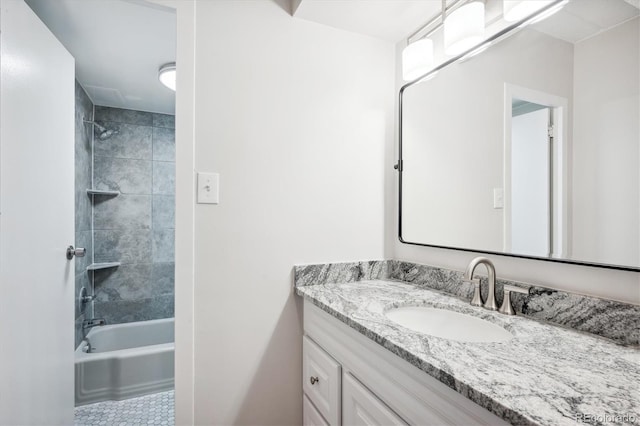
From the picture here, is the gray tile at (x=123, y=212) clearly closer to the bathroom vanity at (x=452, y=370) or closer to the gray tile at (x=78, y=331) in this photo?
the gray tile at (x=78, y=331)

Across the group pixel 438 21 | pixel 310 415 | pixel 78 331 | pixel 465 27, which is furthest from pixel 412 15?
pixel 78 331

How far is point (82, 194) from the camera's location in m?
2.20

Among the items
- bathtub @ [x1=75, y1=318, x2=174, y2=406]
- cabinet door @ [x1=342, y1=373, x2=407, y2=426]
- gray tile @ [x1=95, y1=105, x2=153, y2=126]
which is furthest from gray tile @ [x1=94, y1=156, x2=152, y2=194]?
cabinet door @ [x1=342, y1=373, x2=407, y2=426]

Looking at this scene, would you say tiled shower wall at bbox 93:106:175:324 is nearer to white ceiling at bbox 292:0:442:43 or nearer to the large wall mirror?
white ceiling at bbox 292:0:442:43

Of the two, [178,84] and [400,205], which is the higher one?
[178,84]

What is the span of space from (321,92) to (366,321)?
3.22 feet

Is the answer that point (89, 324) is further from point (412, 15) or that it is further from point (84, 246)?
point (412, 15)

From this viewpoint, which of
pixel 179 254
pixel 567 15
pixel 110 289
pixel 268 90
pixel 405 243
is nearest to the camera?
pixel 567 15

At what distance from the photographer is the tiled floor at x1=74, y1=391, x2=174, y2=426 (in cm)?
173

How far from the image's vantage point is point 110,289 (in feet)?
8.21

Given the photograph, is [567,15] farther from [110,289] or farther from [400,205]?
[110,289]

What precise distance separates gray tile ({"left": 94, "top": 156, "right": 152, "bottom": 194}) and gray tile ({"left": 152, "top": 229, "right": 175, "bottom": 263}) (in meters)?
0.38

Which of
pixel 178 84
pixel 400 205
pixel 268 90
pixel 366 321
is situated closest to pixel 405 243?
pixel 400 205

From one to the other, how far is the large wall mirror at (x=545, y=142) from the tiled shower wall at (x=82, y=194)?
7.46 ft
